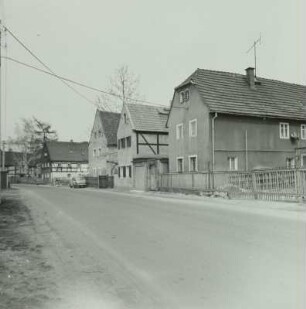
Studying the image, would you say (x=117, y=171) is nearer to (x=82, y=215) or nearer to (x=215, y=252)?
(x=82, y=215)

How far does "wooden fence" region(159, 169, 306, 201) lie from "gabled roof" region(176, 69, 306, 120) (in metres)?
5.80

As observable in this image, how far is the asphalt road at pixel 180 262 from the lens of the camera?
5.63 meters

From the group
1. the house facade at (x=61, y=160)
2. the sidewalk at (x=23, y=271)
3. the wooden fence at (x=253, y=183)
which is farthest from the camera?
the house facade at (x=61, y=160)

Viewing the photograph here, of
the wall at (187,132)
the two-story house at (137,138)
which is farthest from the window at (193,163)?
the two-story house at (137,138)

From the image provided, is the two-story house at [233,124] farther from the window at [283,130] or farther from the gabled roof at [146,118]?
the gabled roof at [146,118]

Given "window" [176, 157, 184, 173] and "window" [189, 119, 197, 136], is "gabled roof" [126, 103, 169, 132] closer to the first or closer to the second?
"window" [176, 157, 184, 173]

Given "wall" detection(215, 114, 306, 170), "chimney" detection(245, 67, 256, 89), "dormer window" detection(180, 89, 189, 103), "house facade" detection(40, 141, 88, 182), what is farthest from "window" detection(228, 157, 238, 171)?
"house facade" detection(40, 141, 88, 182)

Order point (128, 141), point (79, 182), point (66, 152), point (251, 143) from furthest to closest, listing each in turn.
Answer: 1. point (66, 152)
2. point (79, 182)
3. point (128, 141)
4. point (251, 143)

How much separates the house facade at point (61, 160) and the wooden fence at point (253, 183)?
190ft

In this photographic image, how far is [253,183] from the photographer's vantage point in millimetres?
21734

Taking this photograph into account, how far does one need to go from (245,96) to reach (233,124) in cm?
345

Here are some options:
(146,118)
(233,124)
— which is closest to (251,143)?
(233,124)

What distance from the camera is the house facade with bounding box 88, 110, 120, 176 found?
53.5m

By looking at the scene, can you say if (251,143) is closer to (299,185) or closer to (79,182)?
(299,185)
